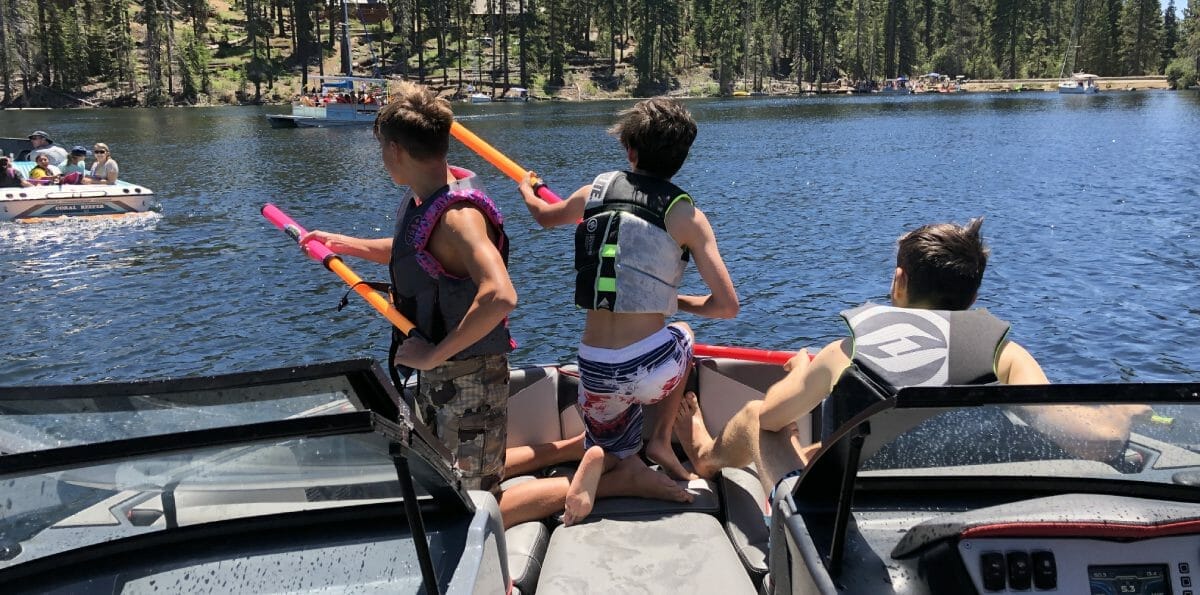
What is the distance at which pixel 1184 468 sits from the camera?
2736 millimetres

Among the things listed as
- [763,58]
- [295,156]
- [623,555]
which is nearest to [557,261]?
[623,555]

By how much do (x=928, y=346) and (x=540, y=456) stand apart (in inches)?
92.6

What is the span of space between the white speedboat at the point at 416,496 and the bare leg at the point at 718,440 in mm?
706

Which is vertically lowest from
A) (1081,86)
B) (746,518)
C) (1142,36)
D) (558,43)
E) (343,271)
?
(746,518)

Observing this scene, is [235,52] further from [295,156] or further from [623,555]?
[623,555]

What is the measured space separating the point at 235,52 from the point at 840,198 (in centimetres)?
9524

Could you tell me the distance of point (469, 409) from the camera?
3805mm

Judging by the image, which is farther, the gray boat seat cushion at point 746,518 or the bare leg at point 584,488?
the bare leg at point 584,488

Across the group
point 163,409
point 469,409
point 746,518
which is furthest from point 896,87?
point 163,409

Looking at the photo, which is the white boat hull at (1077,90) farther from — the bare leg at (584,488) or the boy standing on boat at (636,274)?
the bare leg at (584,488)

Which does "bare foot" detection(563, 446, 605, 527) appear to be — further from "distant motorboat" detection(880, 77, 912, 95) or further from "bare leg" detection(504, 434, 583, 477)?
"distant motorboat" detection(880, 77, 912, 95)

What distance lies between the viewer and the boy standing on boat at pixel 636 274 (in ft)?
12.5

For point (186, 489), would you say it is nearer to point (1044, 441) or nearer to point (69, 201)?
point (1044, 441)

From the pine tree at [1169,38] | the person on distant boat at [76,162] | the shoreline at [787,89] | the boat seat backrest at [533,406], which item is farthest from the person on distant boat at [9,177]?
the pine tree at [1169,38]
